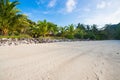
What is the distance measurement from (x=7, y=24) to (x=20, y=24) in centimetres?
173

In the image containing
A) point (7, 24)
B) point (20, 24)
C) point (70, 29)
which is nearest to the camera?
point (7, 24)

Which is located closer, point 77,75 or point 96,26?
point 77,75

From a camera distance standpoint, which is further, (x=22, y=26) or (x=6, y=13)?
(x=22, y=26)

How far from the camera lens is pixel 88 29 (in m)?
50.3

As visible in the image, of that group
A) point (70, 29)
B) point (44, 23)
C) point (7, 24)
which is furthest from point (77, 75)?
point (70, 29)

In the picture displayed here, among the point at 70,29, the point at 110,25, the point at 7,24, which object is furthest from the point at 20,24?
the point at 110,25

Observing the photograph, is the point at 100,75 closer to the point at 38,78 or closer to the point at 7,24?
the point at 38,78

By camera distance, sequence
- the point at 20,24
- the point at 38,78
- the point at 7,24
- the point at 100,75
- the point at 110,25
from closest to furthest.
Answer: the point at 38,78
the point at 100,75
the point at 7,24
the point at 20,24
the point at 110,25

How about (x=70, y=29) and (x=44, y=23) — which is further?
(x=70, y=29)

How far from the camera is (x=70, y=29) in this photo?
1233 inches

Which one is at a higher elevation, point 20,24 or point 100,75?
point 20,24

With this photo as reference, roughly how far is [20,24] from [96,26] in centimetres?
3761

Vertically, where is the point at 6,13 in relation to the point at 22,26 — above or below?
above

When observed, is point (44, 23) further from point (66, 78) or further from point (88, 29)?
point (88, 29)
